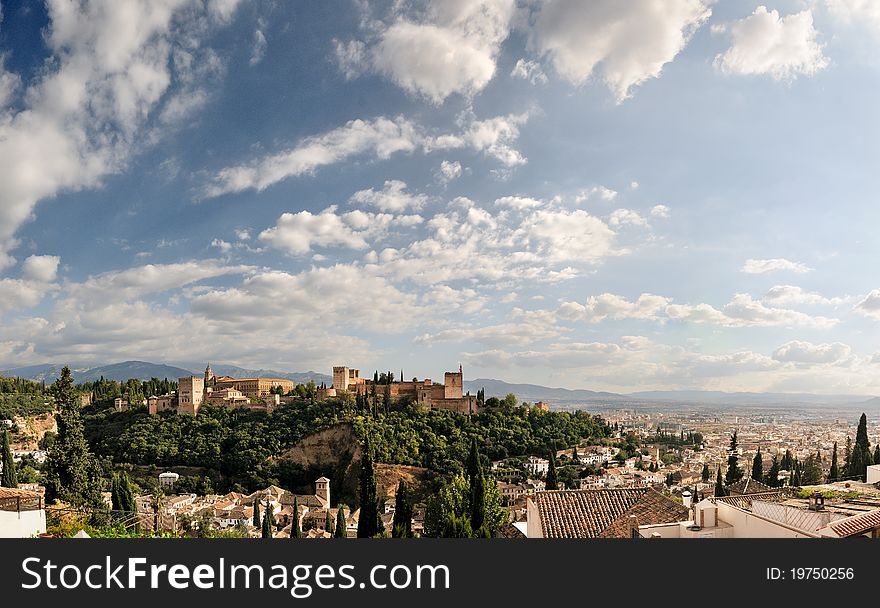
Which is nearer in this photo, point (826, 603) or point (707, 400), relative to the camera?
point (826, 603)

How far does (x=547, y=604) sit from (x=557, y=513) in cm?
531

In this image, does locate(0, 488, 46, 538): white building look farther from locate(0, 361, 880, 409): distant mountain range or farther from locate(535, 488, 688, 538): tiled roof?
locate(0, 361, 880, 409): distant mountain range

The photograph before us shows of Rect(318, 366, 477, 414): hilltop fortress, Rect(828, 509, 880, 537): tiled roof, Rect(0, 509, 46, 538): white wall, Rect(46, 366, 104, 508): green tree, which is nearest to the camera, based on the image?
Rect(828, 509, 880, 537): tiled roof

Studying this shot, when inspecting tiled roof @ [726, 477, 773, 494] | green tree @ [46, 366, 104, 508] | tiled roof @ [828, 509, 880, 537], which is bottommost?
tiled roof @ [726, 477, 773, 494]

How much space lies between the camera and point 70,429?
19.7m

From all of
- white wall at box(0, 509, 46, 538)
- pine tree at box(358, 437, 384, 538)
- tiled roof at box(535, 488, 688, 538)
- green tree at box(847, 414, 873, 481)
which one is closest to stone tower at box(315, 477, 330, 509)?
pine tree at box(358, 437, 384, 538)

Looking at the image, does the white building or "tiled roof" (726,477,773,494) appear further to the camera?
"tiled roof" (726,477,773,494)

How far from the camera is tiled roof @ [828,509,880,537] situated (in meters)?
5.81

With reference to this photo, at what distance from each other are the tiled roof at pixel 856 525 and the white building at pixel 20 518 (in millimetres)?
10577

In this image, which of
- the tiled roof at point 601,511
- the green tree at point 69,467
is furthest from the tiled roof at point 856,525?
the green tree at point 69,467

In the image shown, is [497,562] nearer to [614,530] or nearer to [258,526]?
[614,530]

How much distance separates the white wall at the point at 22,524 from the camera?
29.7 feet

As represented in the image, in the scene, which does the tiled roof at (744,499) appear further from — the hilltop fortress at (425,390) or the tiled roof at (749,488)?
the hilltop fortress at (425,390)

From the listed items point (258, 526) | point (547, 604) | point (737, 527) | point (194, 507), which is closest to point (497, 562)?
point (547, 604)
